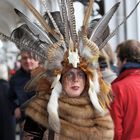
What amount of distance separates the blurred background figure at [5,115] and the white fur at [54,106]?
2.87 metres

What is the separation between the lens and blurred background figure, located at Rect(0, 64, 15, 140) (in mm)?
6715

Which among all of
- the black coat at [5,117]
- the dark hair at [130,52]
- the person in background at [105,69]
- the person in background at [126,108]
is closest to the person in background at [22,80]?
the black coat at [5,117]

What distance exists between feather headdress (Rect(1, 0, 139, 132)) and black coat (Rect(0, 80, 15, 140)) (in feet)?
8.88

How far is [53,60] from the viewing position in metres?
3.94

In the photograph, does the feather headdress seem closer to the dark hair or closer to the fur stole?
the fur stole

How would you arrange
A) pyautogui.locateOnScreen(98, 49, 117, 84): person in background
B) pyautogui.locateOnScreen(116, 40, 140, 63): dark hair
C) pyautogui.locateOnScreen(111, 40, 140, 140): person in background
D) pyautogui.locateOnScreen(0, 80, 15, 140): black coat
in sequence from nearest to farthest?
pyautogui.locateOnScreen(111, 40, 140, 140): person in background → pyautogui.locateOnScreen(116, 40, 140, 63): dark hair → pyautogui.locateOnScreen(98, 49, 117, 84): person in background → pyautogui.locateOnScreen(0, 80, 15, 140): black coat

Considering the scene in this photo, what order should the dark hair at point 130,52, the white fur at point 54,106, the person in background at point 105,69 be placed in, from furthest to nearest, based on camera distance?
the person in background at point 105,69 → the dark hair at point 130,52 → the white fur at point 54,106

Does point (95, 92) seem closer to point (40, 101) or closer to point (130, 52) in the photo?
point (40, 101)

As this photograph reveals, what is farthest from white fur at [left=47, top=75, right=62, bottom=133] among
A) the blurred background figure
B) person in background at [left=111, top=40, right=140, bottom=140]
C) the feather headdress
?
the blurred background figure

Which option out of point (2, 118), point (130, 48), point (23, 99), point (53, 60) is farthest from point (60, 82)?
point (2, 118)

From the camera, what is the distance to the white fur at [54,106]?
3836 mm

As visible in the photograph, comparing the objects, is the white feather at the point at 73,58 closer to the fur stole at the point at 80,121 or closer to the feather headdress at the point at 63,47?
the feather headdress at the point at 63,47

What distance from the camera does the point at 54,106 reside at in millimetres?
3863

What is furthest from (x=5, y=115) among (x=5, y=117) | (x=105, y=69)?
(x=105, y=69)
